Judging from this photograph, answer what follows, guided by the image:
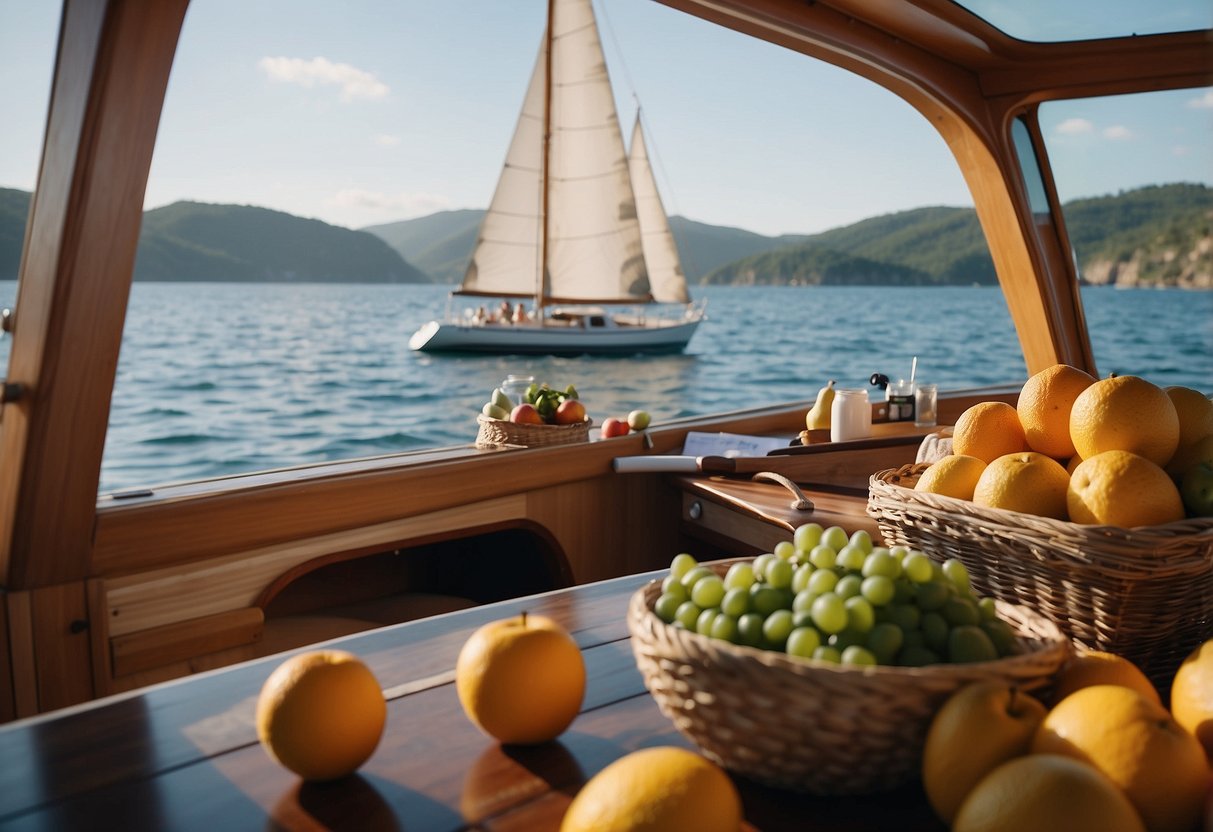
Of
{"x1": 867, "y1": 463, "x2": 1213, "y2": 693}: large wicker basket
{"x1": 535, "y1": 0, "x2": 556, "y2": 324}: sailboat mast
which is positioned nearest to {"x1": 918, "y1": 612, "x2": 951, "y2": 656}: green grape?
{"x1": 867, "y1": 463, "x2": 1213, "y2": 693}: large wicker basket

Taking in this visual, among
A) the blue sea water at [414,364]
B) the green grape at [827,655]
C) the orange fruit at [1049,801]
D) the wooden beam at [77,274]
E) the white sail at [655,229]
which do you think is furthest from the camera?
the white sail at [655,229]

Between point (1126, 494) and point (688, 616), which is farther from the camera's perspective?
point (1126, 494)

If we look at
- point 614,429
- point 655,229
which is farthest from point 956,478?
point 655,229

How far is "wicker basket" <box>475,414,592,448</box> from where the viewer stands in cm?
215

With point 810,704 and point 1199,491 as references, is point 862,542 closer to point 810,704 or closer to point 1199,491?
point 810,704

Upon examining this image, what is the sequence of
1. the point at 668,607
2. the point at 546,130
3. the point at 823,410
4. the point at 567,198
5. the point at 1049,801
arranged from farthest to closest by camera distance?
1. the point at 567,198
2. the point at 546,130
3. the point at 823,410
4. the point at 668,607
5. the point at 1049,801

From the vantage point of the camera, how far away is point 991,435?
0.93 m

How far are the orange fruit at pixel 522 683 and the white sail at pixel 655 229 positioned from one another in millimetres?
15173

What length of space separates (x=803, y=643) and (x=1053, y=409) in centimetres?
47

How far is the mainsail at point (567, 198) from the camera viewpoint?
899 cm

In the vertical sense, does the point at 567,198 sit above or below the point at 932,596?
above

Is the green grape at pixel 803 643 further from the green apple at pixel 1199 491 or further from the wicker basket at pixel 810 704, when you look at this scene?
the green apple at pixel 1199 491

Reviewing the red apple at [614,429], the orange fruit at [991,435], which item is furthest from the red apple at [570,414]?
the orange fruit at [991,435]

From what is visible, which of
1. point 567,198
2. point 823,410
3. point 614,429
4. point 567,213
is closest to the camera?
point 614,429
